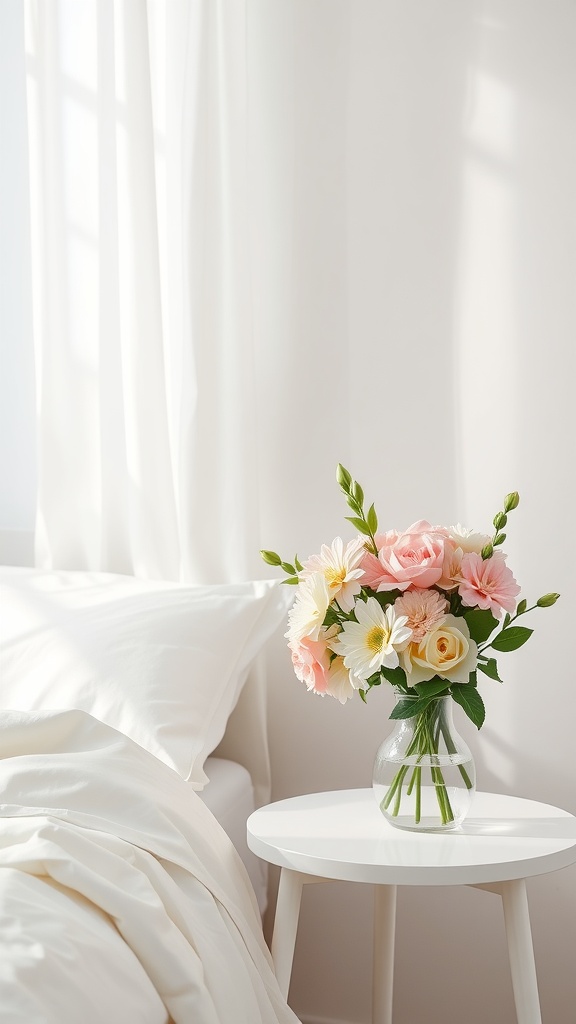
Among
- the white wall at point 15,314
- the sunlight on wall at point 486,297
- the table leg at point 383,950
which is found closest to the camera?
the table leg at point 383,950

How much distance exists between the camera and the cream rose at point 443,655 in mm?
1277

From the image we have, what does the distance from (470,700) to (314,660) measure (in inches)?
8.4

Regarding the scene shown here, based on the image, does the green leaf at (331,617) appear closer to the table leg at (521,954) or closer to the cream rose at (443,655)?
the cream rose at (443,655)

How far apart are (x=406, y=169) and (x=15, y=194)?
96cm

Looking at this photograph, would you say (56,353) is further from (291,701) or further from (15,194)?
(291,701)

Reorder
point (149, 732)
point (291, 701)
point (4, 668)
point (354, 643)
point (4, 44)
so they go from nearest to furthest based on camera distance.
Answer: point (354, 643)
point (149, 732)
point (4, 668)
point (291, 701)
point (4, 44)

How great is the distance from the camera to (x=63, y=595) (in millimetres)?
1883

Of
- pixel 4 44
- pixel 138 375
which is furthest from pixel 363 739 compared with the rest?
pixel 4 44

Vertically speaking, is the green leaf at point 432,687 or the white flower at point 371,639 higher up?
the white flower at point 371,639

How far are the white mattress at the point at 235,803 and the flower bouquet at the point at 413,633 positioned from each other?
41 cm

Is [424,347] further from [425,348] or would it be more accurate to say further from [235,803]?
[235,803]

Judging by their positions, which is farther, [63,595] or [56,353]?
[56,353]

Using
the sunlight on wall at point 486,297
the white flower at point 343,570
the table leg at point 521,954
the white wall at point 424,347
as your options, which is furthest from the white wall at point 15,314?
the table leg at point 521,954

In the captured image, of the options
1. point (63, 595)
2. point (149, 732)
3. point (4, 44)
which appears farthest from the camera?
point (4, 44)
